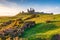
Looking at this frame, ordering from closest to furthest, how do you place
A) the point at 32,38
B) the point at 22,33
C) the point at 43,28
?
the point at 32,38
the point at 22,33
the point at 43,28

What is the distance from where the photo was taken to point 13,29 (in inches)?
2223

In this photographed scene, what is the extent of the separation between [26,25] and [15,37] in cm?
818

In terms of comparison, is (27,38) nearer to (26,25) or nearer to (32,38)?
(32,38)

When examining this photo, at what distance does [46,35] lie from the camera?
1999 inches

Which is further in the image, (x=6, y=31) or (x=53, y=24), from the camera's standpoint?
(x=53, y=24)

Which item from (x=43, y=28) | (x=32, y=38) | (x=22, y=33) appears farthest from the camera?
(x=43, y=28)

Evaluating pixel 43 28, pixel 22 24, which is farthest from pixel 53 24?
pixel 22 24

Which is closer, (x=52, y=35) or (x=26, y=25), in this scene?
(x=52, y=35)

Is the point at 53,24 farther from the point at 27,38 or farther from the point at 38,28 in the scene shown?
the point at 27,38

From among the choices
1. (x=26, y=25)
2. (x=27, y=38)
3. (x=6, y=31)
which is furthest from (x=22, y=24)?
(x=27, y=38)

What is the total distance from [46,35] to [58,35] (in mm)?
2752

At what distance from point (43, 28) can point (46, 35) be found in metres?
7.86

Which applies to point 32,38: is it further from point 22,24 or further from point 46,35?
point 22,24

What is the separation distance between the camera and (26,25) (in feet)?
194
